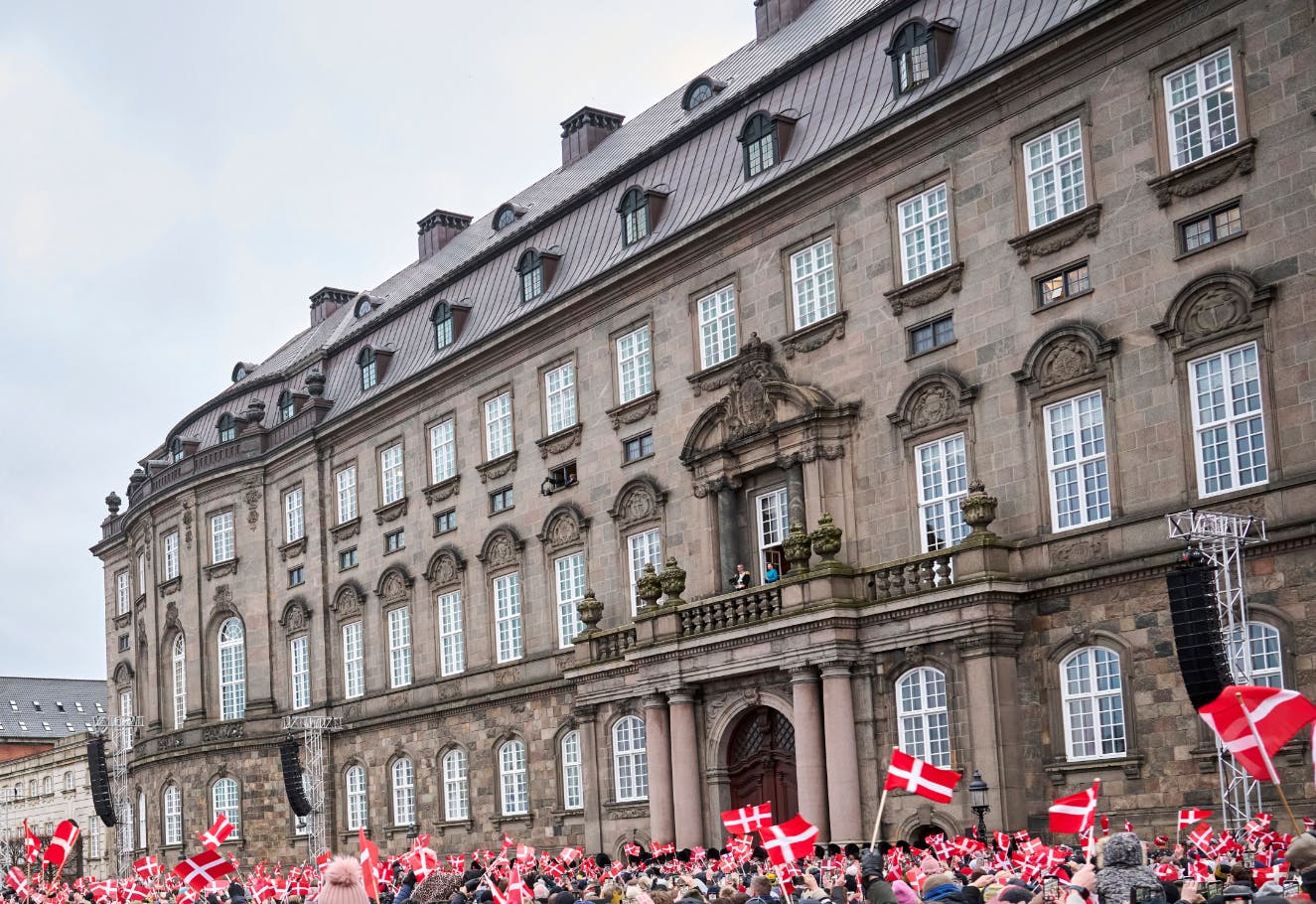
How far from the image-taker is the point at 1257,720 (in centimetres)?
1773

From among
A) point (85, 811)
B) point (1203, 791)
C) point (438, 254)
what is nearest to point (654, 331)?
point (1203, 791)

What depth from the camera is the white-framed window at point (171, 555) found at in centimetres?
6550

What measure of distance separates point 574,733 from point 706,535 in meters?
7.85

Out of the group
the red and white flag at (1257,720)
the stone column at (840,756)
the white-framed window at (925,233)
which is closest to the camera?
the red and white flag at (1257,720)

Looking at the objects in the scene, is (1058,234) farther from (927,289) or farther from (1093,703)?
(1093,703)

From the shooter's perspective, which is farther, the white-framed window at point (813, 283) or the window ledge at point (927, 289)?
the white-framed window at point (813, 283)

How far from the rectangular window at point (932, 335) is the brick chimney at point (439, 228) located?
1296 inches

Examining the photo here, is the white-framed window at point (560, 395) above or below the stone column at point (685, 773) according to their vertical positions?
above

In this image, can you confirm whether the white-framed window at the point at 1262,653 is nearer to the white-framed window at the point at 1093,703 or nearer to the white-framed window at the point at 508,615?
the white-framed window at the point at 1093,703

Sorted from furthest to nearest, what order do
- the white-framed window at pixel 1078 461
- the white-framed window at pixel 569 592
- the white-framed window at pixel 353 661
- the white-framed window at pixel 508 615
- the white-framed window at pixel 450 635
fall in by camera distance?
1. the white-framed window at pixel 353 661
2. the white-framed window at pixel 450 635
3. the white-framed window at pixel 508 615
4. the white-framed window at pixel 569 592
5. the white-framed window at pixel 1078 461

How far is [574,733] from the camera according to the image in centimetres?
4534

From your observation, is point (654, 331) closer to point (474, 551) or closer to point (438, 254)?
point (474, 551)

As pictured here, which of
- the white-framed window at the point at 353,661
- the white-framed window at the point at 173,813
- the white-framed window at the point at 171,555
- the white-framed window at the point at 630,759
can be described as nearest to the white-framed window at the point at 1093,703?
the white-framed window at the point at 630,759

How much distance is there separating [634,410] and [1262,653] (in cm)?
1838
